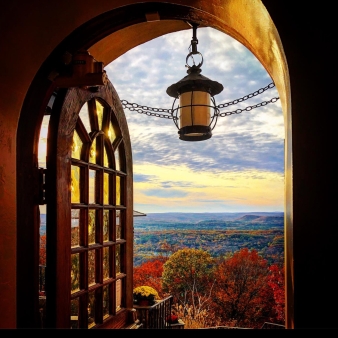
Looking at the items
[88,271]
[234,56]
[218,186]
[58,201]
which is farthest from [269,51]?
[218,186]

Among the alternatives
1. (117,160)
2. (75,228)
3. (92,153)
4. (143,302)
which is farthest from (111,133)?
(143,302)

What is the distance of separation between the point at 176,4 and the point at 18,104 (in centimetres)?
81

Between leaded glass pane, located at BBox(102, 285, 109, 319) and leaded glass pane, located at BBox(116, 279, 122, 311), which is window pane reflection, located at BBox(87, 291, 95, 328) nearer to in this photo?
leaded glass pane, located at BBox(102, 285, 109, 319)

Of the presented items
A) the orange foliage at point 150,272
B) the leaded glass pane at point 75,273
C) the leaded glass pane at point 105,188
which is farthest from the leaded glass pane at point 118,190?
the orange foliage at point 150,272

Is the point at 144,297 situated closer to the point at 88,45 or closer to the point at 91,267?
the point at 91,267

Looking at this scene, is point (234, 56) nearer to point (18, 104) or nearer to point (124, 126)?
point (124, 126)

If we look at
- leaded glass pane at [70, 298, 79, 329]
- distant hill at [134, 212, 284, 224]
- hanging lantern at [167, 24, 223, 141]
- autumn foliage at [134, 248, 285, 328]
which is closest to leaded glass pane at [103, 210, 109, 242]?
leaded glass pane at [70, 298, 79, 329]

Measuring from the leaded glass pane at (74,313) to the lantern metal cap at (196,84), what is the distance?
4.74ft

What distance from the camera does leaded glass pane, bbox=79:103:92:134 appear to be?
199 centimetres

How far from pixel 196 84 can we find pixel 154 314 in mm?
3094

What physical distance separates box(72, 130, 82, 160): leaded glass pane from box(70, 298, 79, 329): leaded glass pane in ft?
2.25

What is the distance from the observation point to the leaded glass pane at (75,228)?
73.6 inches

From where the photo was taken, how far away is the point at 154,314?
4602 mm

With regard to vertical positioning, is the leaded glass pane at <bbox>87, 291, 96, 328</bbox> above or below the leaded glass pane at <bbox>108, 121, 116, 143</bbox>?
below
